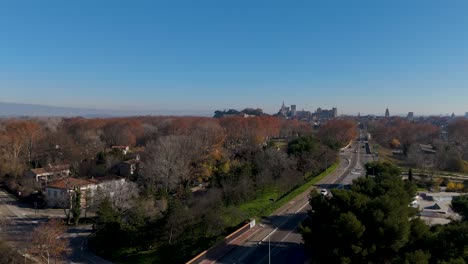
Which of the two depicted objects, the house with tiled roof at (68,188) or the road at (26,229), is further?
the house with tiled roof at (68,188)

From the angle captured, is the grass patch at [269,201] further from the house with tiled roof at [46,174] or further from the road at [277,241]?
the house with tiled roof at [46,174]

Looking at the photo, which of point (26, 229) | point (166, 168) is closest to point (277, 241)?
point (166, 168)

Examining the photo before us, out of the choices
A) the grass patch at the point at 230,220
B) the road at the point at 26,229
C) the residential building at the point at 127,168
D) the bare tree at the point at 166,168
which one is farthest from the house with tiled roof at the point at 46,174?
the grass patch at the point at 230,220

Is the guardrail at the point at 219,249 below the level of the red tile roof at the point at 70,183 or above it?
below

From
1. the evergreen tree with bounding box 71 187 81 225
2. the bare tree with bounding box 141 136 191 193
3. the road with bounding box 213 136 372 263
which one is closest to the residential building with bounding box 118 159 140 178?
the bare tree with bounding box 141 136 191 193

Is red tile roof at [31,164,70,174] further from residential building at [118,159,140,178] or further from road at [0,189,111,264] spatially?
residential building at [118,159,140,178]

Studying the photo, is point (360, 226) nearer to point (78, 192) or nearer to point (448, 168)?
point (78, 192)

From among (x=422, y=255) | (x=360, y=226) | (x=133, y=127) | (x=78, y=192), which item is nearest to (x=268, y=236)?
(x=360, y=226)

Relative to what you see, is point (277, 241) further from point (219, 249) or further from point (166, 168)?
point (166, 168)
